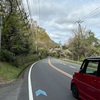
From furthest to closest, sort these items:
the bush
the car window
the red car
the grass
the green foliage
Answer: the green foliage → the bush → the grass → the car window → the red car

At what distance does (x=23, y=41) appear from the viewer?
99.3ft

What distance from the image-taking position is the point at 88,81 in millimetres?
6676

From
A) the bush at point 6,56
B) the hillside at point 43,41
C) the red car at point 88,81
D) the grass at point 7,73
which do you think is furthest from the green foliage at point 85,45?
the red car at point 88,81

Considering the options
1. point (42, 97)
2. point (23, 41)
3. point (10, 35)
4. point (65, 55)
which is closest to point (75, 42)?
point (65, 55)

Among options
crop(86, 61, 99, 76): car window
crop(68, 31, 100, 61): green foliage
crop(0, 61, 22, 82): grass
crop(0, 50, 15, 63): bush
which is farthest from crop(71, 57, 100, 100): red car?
crop(68, 31, 100, 61): green foliage

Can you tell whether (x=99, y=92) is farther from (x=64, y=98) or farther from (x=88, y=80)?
(x=64, y=98)

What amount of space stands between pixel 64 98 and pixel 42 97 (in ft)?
3.00

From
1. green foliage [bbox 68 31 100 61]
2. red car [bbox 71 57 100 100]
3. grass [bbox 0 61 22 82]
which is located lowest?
grass [bbox 0 61 22 82]

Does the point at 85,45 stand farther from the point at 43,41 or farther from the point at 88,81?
the point at 88,81

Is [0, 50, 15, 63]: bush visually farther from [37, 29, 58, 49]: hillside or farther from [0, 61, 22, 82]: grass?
[37, 29, 58, 49]: hillside

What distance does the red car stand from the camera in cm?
611

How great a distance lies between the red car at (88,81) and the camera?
6109mm

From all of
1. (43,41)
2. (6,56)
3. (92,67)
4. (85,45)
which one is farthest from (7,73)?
(43,41)

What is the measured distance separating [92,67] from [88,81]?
1.71ft
